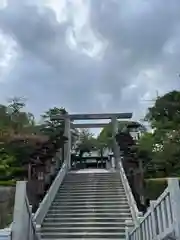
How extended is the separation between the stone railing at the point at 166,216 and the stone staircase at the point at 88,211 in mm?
4528

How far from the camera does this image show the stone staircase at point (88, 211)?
878 cm

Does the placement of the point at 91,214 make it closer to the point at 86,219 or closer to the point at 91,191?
the point at 86,219

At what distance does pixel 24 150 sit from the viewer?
1405 centimetres

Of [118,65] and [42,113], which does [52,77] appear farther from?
[42,113]

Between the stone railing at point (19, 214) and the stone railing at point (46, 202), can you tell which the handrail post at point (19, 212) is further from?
the stone railing at point (46, 202)

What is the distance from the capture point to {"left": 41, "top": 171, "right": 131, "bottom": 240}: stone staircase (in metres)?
8.78

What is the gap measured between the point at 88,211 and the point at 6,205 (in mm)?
2291

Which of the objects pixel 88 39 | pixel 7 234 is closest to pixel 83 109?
pixel 88 39

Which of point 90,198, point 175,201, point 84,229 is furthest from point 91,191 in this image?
point 175,201

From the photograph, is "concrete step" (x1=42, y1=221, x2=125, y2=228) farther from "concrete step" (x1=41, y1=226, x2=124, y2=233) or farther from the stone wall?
the stone wall

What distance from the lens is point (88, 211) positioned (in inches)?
395

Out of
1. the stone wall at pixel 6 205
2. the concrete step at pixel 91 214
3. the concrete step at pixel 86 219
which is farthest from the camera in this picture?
the concrete step at pixel 91 214

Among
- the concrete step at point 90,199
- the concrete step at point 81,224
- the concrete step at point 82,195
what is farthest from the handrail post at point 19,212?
the concrete step at point 82,195

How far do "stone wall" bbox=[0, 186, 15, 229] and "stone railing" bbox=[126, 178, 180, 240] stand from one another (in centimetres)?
542
